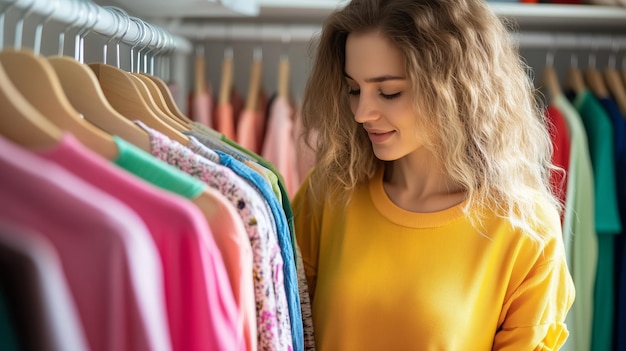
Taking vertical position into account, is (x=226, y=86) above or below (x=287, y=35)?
below

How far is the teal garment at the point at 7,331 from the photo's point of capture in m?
0.48

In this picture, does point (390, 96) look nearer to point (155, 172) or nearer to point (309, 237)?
point (309, 237)

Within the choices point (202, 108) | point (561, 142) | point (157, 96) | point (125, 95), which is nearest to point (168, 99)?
point (157, 96)

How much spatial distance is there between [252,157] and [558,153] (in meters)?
0.86

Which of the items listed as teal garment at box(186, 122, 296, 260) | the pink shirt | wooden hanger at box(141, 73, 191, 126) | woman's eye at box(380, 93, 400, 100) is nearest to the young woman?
woman's eye at box(380, 93, 400, 100)

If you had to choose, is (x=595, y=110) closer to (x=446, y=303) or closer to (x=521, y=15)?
(x=521, y=15)

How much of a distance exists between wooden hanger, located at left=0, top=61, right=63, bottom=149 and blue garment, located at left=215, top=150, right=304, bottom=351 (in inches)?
10.7

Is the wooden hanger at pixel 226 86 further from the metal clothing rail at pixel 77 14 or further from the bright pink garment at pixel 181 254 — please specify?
the bright pink garment at pixel 181 254

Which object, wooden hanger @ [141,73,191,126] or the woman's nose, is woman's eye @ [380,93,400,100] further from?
wooden hanger @ [141,73,191,126]

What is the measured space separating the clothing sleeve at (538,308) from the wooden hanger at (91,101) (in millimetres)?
634

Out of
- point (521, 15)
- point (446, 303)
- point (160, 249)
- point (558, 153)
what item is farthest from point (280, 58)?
point (160, 249)

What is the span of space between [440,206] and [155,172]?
0.57 m

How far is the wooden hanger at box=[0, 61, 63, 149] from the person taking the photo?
60 centimetres

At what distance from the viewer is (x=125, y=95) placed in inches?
35.2
